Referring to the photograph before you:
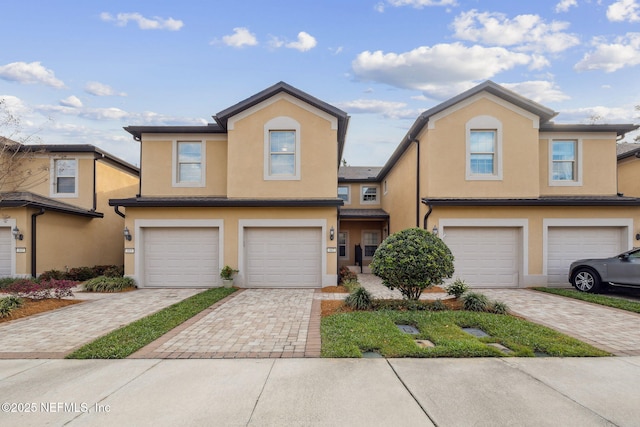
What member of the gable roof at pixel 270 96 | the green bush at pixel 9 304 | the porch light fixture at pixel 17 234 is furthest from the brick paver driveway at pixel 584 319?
the porch light fixture at pixel 17 234

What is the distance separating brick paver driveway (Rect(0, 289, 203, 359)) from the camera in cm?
500

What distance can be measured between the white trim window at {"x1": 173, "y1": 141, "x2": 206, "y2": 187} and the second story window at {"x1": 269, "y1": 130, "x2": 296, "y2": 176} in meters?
2.88

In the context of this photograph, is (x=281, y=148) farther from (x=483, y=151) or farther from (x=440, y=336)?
(x=440, y=336)

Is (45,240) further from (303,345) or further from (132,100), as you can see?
(303,345)

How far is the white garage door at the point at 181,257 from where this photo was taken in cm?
1109

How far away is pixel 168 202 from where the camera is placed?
35.5ft

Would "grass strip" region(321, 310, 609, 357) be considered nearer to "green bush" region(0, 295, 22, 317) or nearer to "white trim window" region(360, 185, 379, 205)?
"green bush" region(0, 295, 22, 317)

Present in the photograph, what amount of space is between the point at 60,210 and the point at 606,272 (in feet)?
64.2

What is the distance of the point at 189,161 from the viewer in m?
11.9

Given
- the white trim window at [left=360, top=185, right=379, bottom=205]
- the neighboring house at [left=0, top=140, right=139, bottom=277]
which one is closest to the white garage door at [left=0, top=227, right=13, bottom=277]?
the neighboring house at [left=0, top=140, right=139, bottom=277]

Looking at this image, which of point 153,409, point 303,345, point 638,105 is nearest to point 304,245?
point 303,345

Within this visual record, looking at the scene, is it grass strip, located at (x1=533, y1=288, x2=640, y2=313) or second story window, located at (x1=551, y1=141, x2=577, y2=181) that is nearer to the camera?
grass strip, located at (x1=533, y1=288, x2=640, y2=313)

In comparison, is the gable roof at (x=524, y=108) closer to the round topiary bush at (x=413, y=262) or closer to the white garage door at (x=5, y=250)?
the round topiary bush at (x=413, y=262)

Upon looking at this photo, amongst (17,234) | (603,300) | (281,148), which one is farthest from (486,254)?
(17,234)
